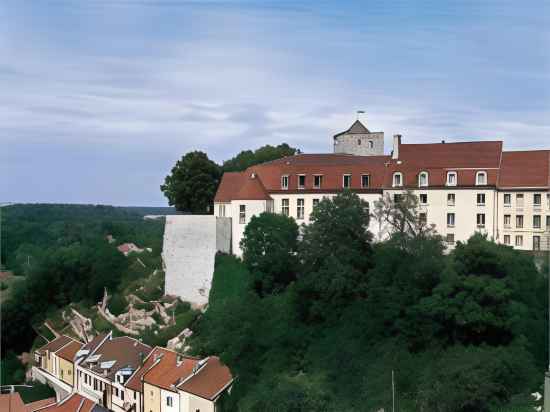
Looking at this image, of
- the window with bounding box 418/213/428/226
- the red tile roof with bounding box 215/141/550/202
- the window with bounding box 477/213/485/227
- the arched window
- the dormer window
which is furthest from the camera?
the dormer window

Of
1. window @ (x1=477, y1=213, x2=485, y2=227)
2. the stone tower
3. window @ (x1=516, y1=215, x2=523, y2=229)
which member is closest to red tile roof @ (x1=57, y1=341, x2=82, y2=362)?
the stone tower

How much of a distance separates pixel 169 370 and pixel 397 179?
15.5m

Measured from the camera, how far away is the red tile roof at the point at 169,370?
35.8 meters

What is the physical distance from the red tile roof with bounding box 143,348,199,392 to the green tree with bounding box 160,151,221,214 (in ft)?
43.2

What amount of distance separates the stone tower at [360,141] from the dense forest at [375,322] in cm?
1041

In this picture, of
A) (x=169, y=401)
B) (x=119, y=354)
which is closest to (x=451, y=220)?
(x=169, y=401)

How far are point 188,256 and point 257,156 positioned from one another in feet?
44.0

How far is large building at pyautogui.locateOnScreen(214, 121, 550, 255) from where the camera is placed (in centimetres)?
3831

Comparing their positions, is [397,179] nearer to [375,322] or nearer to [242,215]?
[242,215]

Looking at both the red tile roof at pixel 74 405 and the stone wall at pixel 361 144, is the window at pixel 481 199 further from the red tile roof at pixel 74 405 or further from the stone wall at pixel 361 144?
the red tile roof at pixel 74 405

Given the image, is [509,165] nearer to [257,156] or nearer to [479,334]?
[479,334]

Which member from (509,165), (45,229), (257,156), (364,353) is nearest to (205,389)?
(364,353)

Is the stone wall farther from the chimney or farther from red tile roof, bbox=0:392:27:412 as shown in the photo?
red tile roof, bbox=0:392:27:412

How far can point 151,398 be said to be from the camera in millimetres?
37031
